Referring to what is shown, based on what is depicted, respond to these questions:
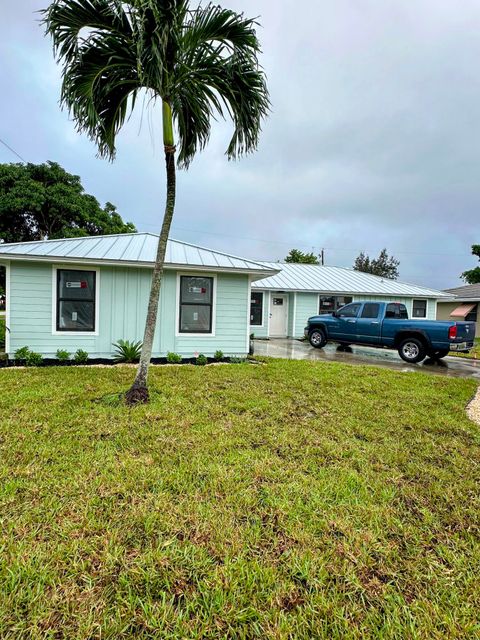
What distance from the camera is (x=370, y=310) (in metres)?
11.2

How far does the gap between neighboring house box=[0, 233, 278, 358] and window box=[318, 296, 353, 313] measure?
844cm

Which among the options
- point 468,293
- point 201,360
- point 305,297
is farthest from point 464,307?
point 201,360

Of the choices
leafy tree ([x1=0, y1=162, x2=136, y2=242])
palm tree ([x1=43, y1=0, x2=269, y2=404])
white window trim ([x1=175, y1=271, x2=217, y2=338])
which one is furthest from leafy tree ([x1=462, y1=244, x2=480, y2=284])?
palm tree ([x1=43, y1=0, x2=269, y2=404])

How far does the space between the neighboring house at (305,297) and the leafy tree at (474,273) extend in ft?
71.1

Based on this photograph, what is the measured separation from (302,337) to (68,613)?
15.0m

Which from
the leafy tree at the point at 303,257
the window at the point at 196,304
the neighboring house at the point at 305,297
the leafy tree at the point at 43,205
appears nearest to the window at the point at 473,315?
the neighboring house at the point at 305,297

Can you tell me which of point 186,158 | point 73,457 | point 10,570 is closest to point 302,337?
point 186,158

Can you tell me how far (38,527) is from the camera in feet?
7.29

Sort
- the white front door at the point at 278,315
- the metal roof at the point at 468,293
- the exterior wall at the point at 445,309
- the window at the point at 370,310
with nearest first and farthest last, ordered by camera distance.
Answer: the window at the point at 370,310 < the white front door at the point at 278,315 < the metal roof at the point at 468,293 < the exterior wall at the point at 445,309

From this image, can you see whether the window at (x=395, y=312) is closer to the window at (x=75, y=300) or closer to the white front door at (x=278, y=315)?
the white front door at (x=278, y=315)

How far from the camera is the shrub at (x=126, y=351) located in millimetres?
8141

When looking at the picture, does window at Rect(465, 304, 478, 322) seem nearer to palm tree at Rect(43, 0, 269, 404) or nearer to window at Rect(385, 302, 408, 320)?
window at Rect(385, 302, 408, 320)

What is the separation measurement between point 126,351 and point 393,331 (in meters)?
8.27

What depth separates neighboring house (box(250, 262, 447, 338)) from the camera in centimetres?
1598
